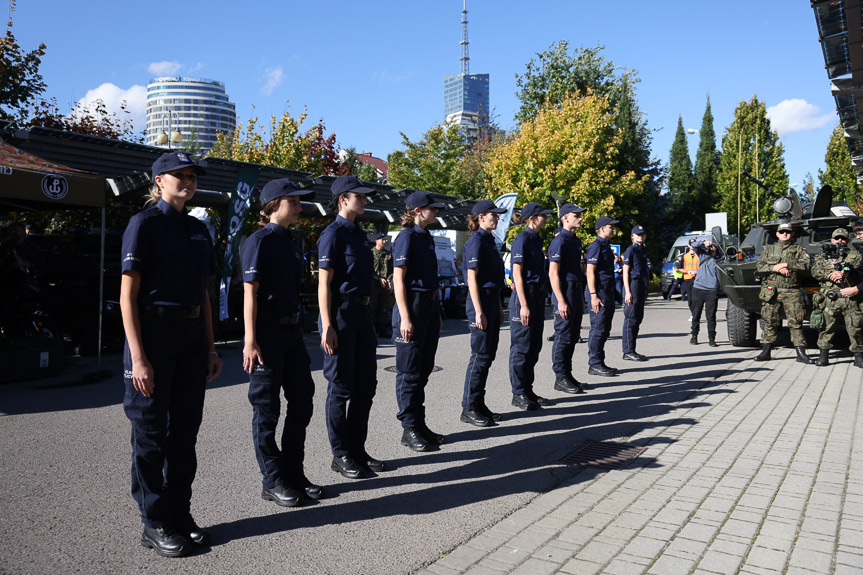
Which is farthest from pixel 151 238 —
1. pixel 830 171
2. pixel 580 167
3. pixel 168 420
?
pixel 830 171

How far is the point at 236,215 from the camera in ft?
35.9

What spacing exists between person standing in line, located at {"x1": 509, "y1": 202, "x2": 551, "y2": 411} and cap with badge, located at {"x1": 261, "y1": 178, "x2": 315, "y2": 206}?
2853 mm

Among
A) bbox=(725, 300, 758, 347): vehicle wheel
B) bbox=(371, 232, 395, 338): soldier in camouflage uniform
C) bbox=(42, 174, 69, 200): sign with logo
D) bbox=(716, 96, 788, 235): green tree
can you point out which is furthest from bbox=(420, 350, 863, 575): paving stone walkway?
bbox=(716, 96, 788, 235): green tree

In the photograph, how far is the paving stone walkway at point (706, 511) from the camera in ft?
10.5

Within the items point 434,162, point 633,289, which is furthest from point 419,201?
point 434,162

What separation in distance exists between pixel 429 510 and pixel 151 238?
2148 mm

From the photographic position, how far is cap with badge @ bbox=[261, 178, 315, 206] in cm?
404

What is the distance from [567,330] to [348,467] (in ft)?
12.2

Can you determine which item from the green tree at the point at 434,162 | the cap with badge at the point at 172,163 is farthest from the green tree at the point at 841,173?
the cap with badge at the point at 172,163

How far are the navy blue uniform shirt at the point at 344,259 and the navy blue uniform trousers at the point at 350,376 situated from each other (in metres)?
0.10

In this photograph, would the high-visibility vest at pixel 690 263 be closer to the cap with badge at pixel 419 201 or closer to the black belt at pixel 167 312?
the cap with badge at pixel 419 201

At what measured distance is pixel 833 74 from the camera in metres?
10.5

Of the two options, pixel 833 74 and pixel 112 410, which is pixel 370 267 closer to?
pixel 112 410

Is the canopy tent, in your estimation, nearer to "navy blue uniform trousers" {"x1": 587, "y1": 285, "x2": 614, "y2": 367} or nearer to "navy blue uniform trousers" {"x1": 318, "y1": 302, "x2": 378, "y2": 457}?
"navy blue uniform trousers" {"x1": 318, "y1": 302, "x2": 378, "y2": 457}
